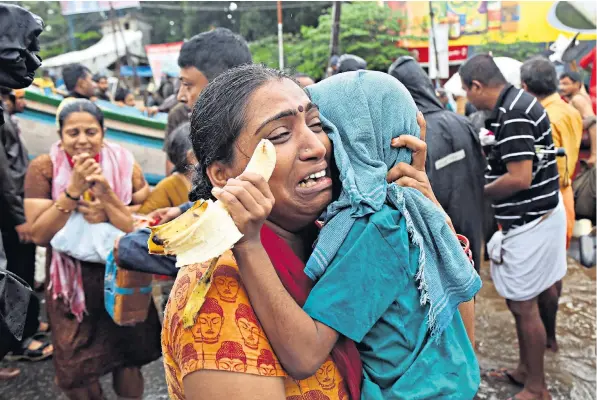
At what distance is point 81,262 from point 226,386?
8.07ft

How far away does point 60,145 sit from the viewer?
3307 mm

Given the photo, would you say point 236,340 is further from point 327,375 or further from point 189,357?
point 327,375

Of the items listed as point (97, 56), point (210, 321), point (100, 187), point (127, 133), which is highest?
point (210, 321)

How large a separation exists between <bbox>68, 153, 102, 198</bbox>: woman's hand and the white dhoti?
9.28 ft

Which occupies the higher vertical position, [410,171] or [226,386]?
[410,171]

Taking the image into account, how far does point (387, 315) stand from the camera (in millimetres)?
1289

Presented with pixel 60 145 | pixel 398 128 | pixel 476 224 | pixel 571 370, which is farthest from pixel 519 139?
pixel 60 145

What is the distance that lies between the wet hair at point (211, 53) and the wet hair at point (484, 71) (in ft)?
6.15

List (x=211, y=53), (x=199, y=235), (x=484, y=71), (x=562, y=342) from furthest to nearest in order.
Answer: (x=562, y=342) < (x=484, y=71) < (x=211, y=53) < (x=199, y=235)

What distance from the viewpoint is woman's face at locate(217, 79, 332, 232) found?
4.27 feet

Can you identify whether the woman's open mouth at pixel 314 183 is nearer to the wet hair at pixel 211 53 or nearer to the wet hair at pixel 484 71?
the wet hair at pixel 211 53

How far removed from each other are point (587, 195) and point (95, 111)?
436cm

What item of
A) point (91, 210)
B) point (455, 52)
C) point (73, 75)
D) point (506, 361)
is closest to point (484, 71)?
point (506, 361)

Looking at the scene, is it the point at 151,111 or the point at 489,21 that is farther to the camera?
the point at 489,21
